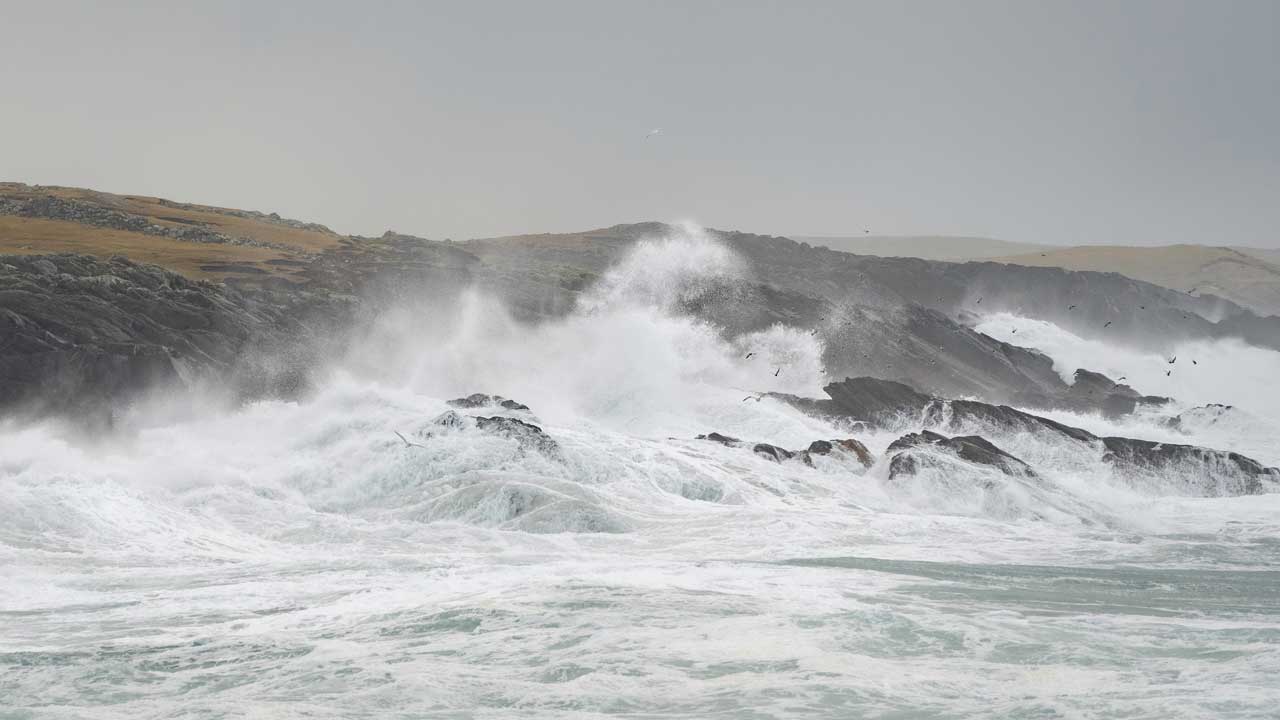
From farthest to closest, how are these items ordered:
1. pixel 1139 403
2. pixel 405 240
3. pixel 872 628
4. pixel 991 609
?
pixel 405 240
pixel 1139 403
pixel 991 609
pixel 872 628

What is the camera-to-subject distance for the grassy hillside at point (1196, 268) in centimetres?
10206

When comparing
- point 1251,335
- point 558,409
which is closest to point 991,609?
point 558,409

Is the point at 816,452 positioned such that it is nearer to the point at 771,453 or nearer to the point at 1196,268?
the point at 771,453

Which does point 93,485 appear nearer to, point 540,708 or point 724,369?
point 540,708

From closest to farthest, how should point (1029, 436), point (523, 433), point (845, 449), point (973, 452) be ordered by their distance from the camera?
point (523, 433) < point (973, 452) < point (845, 449) < point (1029, 436)

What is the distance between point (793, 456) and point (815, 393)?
1737cm

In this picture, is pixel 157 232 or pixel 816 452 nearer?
pixel 816 452

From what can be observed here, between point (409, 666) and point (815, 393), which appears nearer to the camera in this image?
point (409, 666)

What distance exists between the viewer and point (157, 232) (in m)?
49.6

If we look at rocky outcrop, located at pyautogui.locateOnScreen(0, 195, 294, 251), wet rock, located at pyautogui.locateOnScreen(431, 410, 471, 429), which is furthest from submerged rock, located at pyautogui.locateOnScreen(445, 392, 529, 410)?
rocky outcrop, located at pyautogui.locateOnScreen(0, 195, 294, 251)

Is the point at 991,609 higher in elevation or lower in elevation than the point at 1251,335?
lower

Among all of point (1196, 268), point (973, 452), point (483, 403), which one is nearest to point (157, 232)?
point (483, 403)

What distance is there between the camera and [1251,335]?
268 feet

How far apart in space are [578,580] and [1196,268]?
4180 inches
